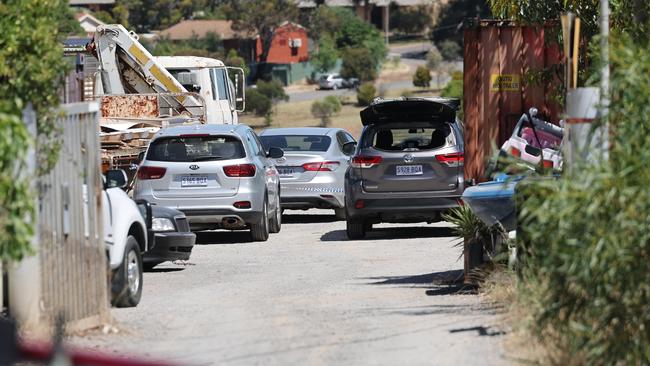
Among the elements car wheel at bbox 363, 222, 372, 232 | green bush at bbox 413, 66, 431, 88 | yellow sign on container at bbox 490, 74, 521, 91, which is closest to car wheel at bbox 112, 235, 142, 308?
yellow sign on container at bbox 490, 74, 521, 91

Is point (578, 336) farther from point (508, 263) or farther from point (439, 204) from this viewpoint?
point (439, 204)

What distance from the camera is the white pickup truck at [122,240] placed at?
12.0 m

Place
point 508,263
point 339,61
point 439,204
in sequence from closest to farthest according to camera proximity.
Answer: point 508,263, point 439,204, point 339,61

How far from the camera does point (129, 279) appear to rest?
12.3 meters

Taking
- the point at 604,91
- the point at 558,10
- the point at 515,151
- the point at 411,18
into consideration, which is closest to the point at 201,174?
the point at 515,151

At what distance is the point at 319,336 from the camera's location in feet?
34.8

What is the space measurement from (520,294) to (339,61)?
95049mm

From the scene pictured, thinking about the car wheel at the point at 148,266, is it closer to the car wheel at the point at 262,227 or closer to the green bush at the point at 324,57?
the car wheel at the point at 262,227

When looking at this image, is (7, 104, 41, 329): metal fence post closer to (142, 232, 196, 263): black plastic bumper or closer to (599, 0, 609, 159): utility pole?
(599, 0, 609, 159): utility pole

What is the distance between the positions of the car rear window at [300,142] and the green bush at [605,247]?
14.5m

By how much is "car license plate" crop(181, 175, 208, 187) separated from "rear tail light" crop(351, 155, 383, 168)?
7.09ft

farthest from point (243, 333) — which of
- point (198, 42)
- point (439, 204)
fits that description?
point (198, 42)

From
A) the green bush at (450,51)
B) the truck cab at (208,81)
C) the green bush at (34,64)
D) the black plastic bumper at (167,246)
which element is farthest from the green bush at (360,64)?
the green bush at (34,64)

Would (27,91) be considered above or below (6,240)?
above
